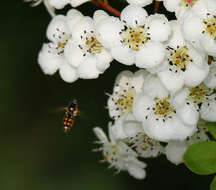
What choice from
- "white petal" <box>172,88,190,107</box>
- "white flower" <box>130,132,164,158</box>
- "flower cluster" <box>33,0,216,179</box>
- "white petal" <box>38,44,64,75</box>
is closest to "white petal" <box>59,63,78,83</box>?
"flower cluster" <box>33,0,216,179</box>

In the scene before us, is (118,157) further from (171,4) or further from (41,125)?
(41,125)

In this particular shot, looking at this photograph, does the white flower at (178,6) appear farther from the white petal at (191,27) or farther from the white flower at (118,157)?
the white flower at (118,157)

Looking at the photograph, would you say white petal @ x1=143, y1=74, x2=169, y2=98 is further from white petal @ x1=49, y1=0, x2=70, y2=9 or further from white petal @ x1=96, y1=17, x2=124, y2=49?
white petal @ x1=49, y1=0, x2=70, y2=9

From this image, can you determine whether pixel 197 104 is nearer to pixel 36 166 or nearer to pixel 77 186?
pixel 77 186

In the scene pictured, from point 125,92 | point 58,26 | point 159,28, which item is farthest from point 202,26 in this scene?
point 58,26

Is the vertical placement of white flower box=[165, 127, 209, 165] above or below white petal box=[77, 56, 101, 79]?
below

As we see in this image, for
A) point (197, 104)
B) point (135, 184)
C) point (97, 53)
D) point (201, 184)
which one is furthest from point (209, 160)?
point (135, 184)
